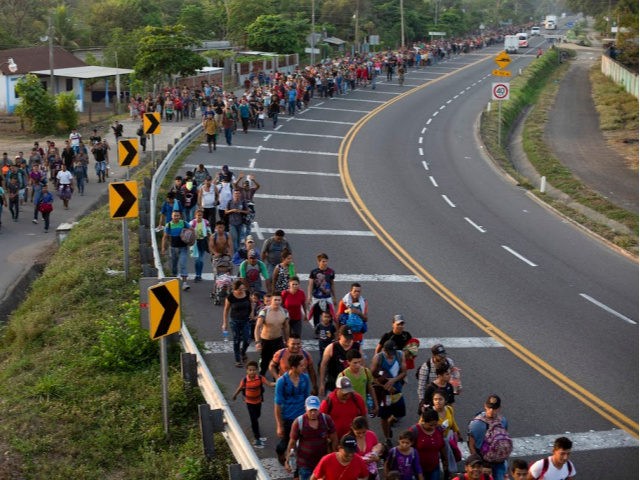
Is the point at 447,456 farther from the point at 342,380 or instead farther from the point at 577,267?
the point at 577,267

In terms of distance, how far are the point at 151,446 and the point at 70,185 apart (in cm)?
1803

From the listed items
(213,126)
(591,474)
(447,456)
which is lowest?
(591,474)

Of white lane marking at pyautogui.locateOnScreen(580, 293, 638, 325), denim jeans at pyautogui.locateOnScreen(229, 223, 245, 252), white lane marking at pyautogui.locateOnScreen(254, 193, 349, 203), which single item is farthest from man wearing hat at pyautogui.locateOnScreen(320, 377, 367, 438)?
white lane marking at pyautogui.locateOnScreen(254, 193, 349, 203)

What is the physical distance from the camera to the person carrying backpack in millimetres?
10117

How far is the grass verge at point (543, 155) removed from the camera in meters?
25.5

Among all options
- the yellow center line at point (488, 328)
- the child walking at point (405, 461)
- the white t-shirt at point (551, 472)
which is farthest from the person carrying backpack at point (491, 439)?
the yellow center line at point (488, 328)

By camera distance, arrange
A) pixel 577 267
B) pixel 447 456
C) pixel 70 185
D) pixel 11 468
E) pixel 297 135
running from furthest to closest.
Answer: pixel 297 135 < pixel 70 185 < pixel 577 267 < pixel 11 468 < pixel 447 456

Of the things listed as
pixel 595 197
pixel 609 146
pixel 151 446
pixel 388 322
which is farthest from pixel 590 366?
pixel 609 146

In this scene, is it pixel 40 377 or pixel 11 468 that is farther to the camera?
pixel 40 377

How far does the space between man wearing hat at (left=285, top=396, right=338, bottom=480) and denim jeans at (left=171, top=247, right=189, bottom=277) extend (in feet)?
27.6

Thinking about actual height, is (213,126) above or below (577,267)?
above

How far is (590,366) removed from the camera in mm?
14938

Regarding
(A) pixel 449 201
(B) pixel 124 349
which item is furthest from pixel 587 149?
(B) pixel 124 349

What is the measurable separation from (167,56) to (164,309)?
4046 cm
